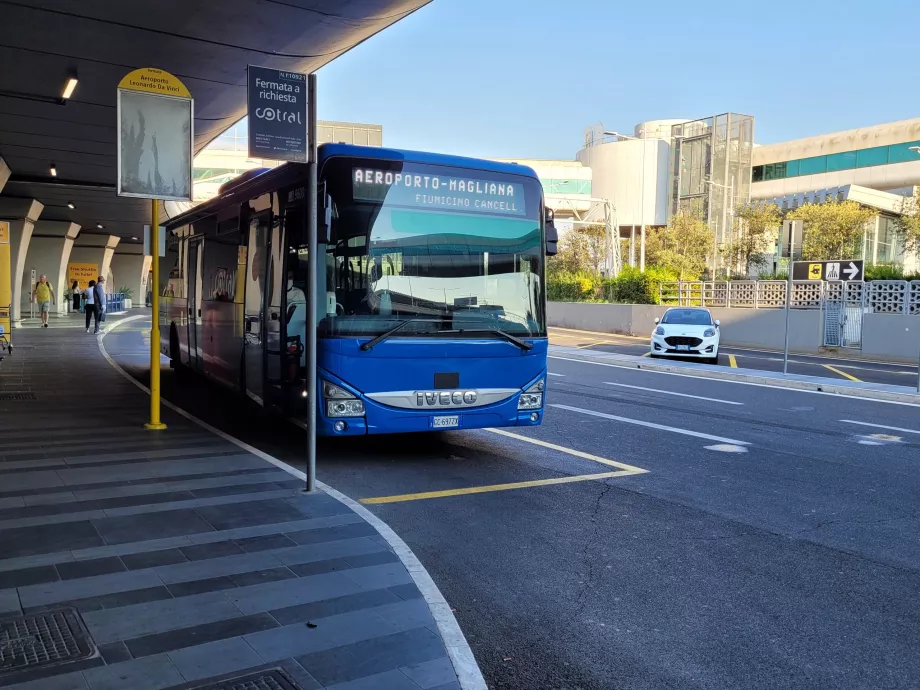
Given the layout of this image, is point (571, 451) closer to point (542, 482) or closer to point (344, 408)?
point (542, 482)

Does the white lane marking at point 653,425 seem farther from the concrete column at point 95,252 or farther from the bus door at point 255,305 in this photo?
the concrete column at point 95,252

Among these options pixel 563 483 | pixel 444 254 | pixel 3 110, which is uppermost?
pixel 3 110

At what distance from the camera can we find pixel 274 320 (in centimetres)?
888

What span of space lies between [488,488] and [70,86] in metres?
9.67

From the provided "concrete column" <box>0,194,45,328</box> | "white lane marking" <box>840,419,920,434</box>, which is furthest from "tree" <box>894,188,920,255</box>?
"concrete column" <box>0,194,45,328</box>

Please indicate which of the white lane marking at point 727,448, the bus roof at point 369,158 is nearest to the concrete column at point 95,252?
the bus roof at point 369,158

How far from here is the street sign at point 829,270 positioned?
2367 centimetres

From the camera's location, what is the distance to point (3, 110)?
14.5 meters

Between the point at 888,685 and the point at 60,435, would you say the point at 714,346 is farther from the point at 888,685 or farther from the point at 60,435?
the point at 888,685

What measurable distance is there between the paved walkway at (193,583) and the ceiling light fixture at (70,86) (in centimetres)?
657

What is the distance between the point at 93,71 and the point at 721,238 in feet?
181

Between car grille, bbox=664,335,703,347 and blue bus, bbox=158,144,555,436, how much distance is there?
14731mm

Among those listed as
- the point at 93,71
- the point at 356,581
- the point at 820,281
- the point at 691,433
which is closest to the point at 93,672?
the point at 356,581

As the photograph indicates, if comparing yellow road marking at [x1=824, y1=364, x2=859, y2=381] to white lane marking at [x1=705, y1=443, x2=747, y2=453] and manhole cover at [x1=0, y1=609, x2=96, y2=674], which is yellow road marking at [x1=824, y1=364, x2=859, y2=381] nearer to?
white lane marking at [x1=705, y1=443, x2=747, y2=453]
